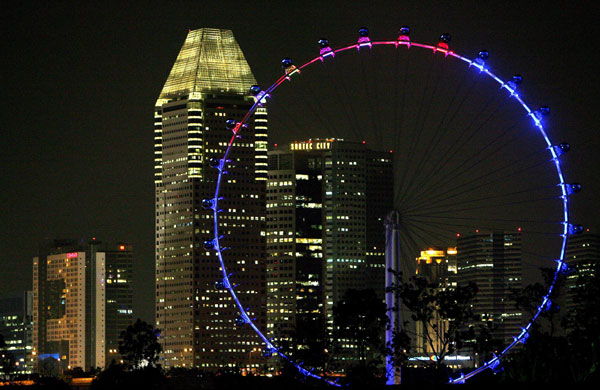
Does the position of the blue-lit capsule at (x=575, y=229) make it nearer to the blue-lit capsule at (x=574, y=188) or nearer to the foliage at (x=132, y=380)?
the blue-lit capsule at (x=574, y=188)

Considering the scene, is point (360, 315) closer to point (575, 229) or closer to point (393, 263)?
point (393, 263)

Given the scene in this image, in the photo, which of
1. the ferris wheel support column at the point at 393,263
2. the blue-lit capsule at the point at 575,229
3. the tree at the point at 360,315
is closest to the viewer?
the ferris wheel support column at the point at 393,263

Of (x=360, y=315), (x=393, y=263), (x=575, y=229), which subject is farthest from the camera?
(x=360, y=315)

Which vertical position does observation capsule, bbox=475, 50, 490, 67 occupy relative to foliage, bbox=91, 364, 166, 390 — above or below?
above

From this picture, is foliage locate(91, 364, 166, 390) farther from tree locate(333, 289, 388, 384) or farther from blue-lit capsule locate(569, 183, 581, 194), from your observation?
blue-lit capsule locate(569, 183, 581, 194)

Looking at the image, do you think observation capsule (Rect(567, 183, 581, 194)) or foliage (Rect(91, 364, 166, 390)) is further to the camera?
foliage (Rect(91, 364, 166, 390))

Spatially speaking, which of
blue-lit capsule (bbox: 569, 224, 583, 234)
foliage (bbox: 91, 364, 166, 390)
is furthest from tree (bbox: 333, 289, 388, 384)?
blue-lit capsule (bbox: 569, 224, 583, 234)

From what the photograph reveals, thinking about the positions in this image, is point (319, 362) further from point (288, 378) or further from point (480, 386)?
point (480, 386)

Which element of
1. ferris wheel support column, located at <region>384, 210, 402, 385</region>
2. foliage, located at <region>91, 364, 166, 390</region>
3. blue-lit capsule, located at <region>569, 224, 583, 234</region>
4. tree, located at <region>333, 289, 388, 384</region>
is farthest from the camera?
tree, located at <region>333, 289, 388, 384</region>

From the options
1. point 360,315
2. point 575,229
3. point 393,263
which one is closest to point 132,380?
point 360,315

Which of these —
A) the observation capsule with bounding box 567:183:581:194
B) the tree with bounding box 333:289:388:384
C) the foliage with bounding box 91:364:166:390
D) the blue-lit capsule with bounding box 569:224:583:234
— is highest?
the observation capsule with bounding box 567:183:581:194

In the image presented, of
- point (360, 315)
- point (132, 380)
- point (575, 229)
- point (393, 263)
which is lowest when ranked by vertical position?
point (132, 380)

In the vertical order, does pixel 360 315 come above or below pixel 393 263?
below

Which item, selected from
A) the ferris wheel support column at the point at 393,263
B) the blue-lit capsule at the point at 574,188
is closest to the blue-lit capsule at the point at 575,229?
the blue-lit capsule at the point at 574,188
